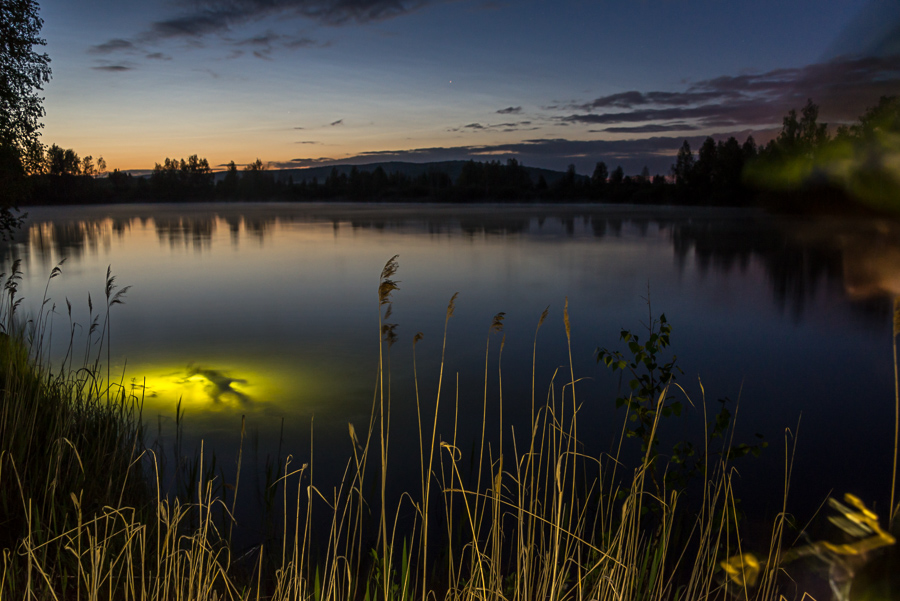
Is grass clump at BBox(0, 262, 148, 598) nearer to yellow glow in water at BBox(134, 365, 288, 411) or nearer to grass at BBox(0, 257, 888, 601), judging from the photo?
grass at BBox(0, 257, 888, 601)

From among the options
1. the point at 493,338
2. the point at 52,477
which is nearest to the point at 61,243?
the point at 493,338

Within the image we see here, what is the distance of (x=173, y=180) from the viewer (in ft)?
385

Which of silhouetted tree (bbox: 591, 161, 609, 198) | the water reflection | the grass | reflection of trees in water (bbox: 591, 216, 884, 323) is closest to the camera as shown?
the grass

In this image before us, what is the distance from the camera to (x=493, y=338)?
890 cm

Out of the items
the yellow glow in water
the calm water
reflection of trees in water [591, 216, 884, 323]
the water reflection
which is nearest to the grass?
the calm water

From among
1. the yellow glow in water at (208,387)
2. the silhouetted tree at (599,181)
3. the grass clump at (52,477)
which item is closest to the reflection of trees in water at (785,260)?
the yellow glow in water at (208,387)

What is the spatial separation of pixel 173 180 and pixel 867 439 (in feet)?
421

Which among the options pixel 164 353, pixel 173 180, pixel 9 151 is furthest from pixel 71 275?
pixel 173 180

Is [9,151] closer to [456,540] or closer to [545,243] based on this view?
[456,540]

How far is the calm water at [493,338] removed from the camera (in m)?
5.44

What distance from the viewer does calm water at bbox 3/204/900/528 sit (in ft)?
17.8

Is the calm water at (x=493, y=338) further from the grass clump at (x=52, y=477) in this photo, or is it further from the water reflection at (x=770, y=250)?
the grass clump at (x=52, y=477)

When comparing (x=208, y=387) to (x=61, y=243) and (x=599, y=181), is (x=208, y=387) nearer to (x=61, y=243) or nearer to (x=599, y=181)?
(x=61, y=243)

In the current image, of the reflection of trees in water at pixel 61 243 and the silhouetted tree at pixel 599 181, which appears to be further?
the silhouetted tree at pixel 599 181
